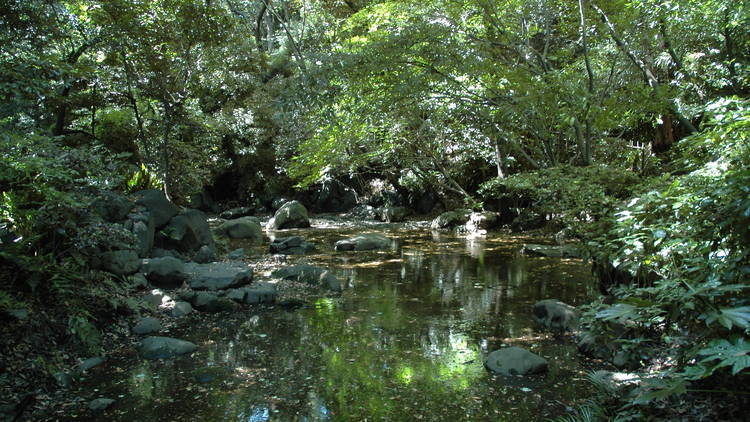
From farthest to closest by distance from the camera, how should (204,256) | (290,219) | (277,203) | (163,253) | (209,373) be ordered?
(277,203) → (290,219) → (204,256) → (163,253) → (209,373)

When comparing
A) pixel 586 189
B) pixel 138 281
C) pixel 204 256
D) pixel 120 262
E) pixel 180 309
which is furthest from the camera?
pixel 204 256

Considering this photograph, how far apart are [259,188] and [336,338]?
18530 millimetres

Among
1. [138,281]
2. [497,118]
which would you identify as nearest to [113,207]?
[138,281]

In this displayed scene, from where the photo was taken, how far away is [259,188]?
2367cm

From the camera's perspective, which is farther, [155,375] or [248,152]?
[248,152]

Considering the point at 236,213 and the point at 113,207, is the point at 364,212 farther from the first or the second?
the point at 113,207

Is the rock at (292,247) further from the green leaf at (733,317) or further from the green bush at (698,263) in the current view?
the green leaf at (733,317)

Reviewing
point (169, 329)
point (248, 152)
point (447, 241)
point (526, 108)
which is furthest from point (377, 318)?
point (248, 152)

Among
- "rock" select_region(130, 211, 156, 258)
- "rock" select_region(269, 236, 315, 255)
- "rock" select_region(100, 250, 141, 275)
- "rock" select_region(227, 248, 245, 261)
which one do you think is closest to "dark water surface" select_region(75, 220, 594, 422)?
"rock" select_region(100, 250, 141, 275)

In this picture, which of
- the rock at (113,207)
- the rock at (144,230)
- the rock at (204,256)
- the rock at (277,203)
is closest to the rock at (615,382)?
the rock at (144,230)

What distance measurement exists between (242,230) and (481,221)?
7793 mm

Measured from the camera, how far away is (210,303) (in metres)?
7.08

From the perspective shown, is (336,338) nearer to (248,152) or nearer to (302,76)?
(302,76)

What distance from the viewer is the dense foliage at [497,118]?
3344 mm
